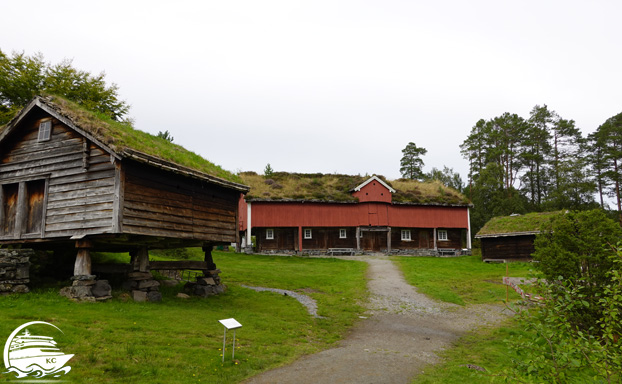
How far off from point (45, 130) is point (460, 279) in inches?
944

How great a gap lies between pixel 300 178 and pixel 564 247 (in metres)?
33.3

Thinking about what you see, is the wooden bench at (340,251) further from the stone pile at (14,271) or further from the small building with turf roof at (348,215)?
the stone pile at (14,271)

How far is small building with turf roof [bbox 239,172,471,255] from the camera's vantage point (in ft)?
133

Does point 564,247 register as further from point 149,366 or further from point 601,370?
point 149,366

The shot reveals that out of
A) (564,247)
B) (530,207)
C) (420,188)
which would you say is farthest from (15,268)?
(530,207)

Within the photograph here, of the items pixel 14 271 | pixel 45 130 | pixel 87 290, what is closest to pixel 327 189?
pixel 45 130

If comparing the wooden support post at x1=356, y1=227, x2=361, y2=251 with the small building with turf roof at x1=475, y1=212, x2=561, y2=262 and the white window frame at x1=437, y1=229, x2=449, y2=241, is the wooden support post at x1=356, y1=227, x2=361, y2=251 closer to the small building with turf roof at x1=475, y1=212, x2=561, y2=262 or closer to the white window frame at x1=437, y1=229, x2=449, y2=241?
the white window frame at x1=437, y1=229, x2=449, y2=241

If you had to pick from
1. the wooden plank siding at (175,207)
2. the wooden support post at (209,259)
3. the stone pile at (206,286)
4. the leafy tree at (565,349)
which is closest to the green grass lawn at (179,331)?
the stone pile at (206,286)

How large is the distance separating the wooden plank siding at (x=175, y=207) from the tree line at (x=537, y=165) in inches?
1760

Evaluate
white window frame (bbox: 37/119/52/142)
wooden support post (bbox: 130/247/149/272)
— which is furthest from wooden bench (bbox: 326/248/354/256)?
white window frame (bbox: 37/119/52/142)

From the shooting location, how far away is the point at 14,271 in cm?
1353

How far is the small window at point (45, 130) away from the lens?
15.2 metres

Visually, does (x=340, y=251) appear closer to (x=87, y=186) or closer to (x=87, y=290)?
(x=87, y=290)

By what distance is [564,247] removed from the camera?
1352 cm
